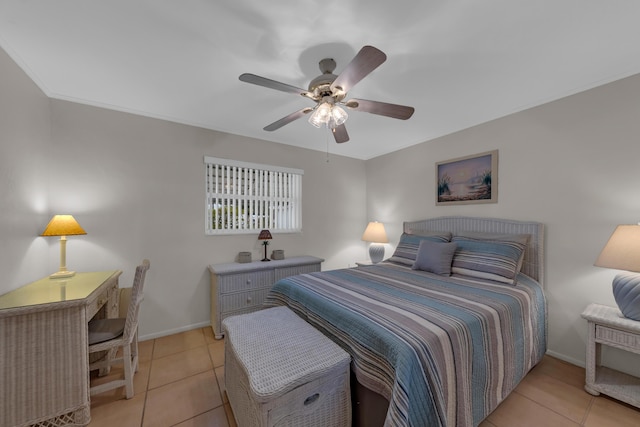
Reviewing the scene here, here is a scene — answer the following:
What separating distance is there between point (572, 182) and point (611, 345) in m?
1.34

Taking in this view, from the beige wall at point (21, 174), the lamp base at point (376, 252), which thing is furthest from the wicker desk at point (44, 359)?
the lamp base at point (376, 252)

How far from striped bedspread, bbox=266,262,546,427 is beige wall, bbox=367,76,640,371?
1.05 ft

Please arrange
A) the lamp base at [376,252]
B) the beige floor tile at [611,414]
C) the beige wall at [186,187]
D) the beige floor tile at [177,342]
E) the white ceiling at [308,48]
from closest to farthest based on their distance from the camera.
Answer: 1. the white ceiling at [308,48]
2. the beige floor tile at [611,414]
3. the beige wall at [186,187]
4. the beige floor tile at [177,342]
5. the lamp base at [376,252]

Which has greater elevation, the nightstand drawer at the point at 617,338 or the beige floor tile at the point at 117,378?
the nightstand drawer at the point at 617,338

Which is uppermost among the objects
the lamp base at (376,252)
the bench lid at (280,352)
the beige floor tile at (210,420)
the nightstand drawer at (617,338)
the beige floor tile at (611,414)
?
the lamp base at (376,252)

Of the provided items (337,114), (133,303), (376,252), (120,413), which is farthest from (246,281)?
(337,114)

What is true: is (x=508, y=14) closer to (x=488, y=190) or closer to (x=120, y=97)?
A: (x=488, y=190)

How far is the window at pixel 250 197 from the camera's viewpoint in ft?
10.2

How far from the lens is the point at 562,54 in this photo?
173 centimetres

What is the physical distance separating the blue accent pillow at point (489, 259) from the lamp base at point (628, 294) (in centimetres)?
59

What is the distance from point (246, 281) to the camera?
2871 mm

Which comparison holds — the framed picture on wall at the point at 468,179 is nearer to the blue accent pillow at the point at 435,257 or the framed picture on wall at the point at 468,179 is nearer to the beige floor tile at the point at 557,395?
the blue accent pillow at the point at 435,257

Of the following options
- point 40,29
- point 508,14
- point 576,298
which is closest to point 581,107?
point 508,14

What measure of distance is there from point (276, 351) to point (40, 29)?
241 centimetres
